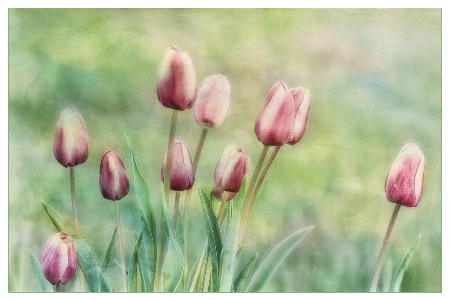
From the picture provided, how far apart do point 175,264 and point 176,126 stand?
0.24 m

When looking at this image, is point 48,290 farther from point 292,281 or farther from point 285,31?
point 285,31

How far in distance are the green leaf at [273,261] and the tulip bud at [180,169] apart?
0.62 ft

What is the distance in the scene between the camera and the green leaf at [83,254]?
123 cm

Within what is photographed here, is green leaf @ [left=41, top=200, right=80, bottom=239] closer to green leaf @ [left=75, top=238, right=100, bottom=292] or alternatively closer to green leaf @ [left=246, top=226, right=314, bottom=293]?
green leaf @ [left=75, top=238, right=100, bottom=292]

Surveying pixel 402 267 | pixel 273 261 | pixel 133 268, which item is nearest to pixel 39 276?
pixel 133 268

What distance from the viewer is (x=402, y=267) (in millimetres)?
1256

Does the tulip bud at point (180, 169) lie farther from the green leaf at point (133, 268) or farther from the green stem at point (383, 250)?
the green stem at point (383, 250)

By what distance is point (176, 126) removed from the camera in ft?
4.05

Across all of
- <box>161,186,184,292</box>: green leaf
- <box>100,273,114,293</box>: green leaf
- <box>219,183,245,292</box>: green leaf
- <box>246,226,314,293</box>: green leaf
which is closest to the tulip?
<box>246,226,314,293</box>: green leaf

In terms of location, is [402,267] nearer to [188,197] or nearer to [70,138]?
[188,197]

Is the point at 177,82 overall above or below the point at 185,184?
above

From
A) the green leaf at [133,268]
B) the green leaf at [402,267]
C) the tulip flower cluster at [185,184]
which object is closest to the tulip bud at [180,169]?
the tulip flower cluster at [185,184]

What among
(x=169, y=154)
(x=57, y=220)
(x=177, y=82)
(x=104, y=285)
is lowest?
(x=104, y=285)

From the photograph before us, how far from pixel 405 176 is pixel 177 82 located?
1.39 ft
